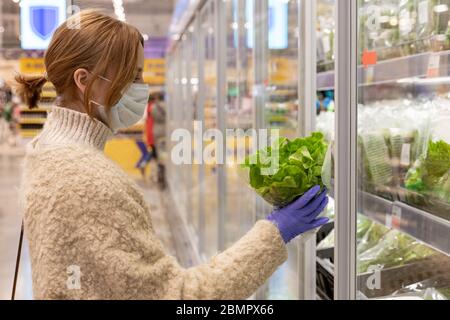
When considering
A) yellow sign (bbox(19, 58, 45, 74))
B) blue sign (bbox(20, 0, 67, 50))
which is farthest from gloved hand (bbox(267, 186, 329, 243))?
blue sign (bbox(20, 0, 67, 50))

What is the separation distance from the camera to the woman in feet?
4.18

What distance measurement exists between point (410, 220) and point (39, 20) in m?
1.35

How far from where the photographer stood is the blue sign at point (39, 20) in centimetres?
190

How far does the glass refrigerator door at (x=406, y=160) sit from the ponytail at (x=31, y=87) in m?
0.97

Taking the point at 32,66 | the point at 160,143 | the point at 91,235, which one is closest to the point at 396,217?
the point at 91,235

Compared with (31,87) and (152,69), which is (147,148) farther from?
(31,87)

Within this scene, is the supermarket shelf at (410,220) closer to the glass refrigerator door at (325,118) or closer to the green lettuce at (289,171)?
the green lettuce at (289,171)

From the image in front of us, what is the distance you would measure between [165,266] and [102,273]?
15 cm

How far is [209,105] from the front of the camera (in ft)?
15.6

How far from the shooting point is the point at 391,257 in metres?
2.19

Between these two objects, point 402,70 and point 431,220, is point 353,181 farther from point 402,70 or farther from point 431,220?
point 402,70

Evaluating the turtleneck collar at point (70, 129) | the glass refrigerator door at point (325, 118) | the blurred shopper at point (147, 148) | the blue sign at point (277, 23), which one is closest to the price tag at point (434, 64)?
the glass refrigerator door at point (325, 118)

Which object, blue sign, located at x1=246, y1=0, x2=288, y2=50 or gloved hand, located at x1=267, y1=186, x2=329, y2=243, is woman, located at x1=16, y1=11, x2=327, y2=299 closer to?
gloved hand, located at x1=267, y1=186, x2=329, y2=243

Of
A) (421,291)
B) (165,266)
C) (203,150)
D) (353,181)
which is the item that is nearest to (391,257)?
(421,291)
